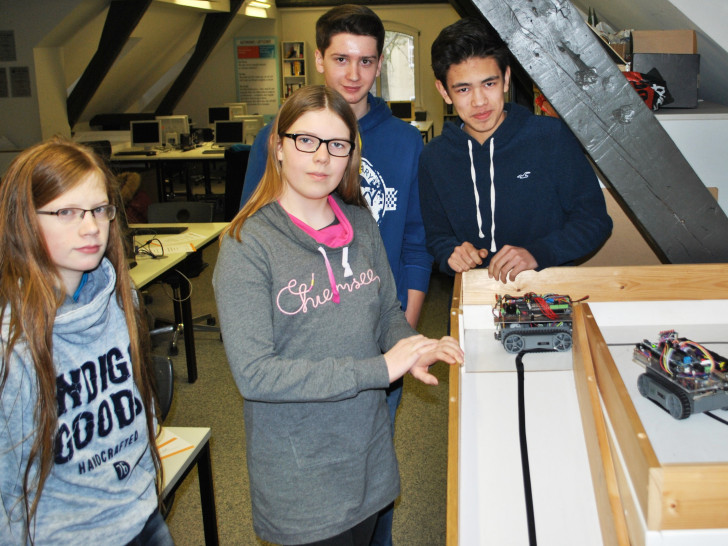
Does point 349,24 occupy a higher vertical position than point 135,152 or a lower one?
higher

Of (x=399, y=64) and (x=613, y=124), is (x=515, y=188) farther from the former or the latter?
(x=399, y=64)

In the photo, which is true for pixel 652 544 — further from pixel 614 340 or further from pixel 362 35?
pixel 362 35

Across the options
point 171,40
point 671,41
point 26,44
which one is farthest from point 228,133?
point 671,41

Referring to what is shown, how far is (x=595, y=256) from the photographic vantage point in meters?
2.63

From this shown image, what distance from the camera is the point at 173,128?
833cm

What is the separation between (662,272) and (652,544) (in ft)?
3.33

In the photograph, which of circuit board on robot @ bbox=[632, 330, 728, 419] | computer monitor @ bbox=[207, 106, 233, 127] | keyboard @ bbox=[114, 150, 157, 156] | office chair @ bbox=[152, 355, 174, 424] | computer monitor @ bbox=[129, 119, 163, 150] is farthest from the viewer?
computer monitor @ bbox=[207, 106, 233, 127]

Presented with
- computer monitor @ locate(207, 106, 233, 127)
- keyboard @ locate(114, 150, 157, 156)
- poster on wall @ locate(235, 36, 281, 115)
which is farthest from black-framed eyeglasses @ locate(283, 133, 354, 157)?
poster on wall @ locate(235, 36, 281, 115)

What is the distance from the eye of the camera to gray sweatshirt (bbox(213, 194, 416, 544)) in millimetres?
1152

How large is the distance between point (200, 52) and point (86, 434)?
10.6 m

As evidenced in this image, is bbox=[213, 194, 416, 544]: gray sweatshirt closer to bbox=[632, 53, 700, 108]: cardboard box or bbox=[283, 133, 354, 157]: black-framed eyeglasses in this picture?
bbox=[283, 133, 354, 157]: black-framed eyeglasses

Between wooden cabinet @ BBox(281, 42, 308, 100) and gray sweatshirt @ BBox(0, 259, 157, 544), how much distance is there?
420 inches

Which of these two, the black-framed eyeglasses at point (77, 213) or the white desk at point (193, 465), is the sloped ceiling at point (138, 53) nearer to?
the white desk at point (193, 465)

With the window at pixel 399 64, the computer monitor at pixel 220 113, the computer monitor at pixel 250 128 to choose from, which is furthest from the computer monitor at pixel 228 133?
the window at pixel 399 64
